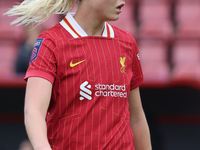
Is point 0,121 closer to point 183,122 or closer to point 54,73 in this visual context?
point 183,122

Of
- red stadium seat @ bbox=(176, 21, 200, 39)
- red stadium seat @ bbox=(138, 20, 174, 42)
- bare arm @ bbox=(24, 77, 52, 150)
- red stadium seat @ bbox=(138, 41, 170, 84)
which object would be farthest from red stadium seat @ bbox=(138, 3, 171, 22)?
bare arm @ bbox=(24, 77, 52, 150)

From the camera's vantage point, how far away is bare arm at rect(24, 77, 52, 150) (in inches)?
53.8

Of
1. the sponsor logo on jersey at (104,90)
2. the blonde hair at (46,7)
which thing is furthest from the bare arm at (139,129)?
the blonde hair at (46,7)

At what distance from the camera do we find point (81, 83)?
1545mm

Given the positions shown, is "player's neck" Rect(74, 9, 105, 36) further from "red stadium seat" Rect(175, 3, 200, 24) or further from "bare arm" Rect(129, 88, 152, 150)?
"red stadium seat" Rect(175, 3, 200, 24)

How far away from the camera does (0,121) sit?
3387mm

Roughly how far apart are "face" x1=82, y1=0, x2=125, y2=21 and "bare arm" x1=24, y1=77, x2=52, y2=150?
1.42 ft

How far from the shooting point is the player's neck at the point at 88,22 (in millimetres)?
1664

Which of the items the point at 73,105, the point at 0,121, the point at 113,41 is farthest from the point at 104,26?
the point at 0,121

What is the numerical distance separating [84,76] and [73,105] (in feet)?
0.46

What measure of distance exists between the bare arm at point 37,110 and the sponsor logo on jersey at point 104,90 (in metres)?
0.16

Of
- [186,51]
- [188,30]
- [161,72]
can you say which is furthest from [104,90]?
[188,30]

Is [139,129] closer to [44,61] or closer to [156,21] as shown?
[44,61]

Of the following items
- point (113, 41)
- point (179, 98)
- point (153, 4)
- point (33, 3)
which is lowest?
point (179, 98)
